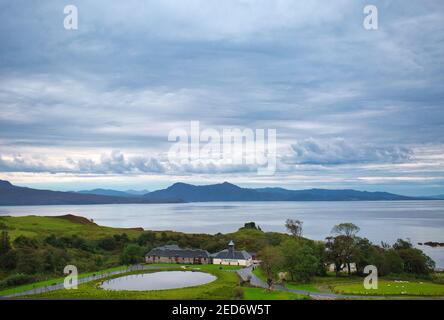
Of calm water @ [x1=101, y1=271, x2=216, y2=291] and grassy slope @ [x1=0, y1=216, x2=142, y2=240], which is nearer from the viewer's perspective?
calm water @ [x1=101, y1=271, x2=216, y2=291]

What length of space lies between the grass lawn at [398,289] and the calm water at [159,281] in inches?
406

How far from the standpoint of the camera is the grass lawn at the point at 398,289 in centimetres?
2604

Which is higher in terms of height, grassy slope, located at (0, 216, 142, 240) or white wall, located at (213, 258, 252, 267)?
grassy slope, located at (0, 216, 142, 240)

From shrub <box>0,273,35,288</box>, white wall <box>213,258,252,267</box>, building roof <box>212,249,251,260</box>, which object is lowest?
white wall <box>213,258,252,267</box>

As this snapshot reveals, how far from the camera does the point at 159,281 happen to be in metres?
32.4

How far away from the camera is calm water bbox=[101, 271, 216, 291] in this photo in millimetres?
29328

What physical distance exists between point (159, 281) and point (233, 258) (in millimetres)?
13060

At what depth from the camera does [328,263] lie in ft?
119

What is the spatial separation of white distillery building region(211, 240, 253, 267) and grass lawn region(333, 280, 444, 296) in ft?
49.8

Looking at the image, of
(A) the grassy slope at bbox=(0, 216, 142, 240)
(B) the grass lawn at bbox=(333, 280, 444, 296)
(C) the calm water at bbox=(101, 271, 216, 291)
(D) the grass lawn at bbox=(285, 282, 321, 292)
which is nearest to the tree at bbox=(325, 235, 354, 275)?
(B) the grass lawn at bbox=(333, 280, 444, 296)

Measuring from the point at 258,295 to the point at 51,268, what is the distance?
1892 cm

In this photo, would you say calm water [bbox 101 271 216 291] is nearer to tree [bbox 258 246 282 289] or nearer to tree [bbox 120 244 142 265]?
tree [bbox 258 246 282 289]
